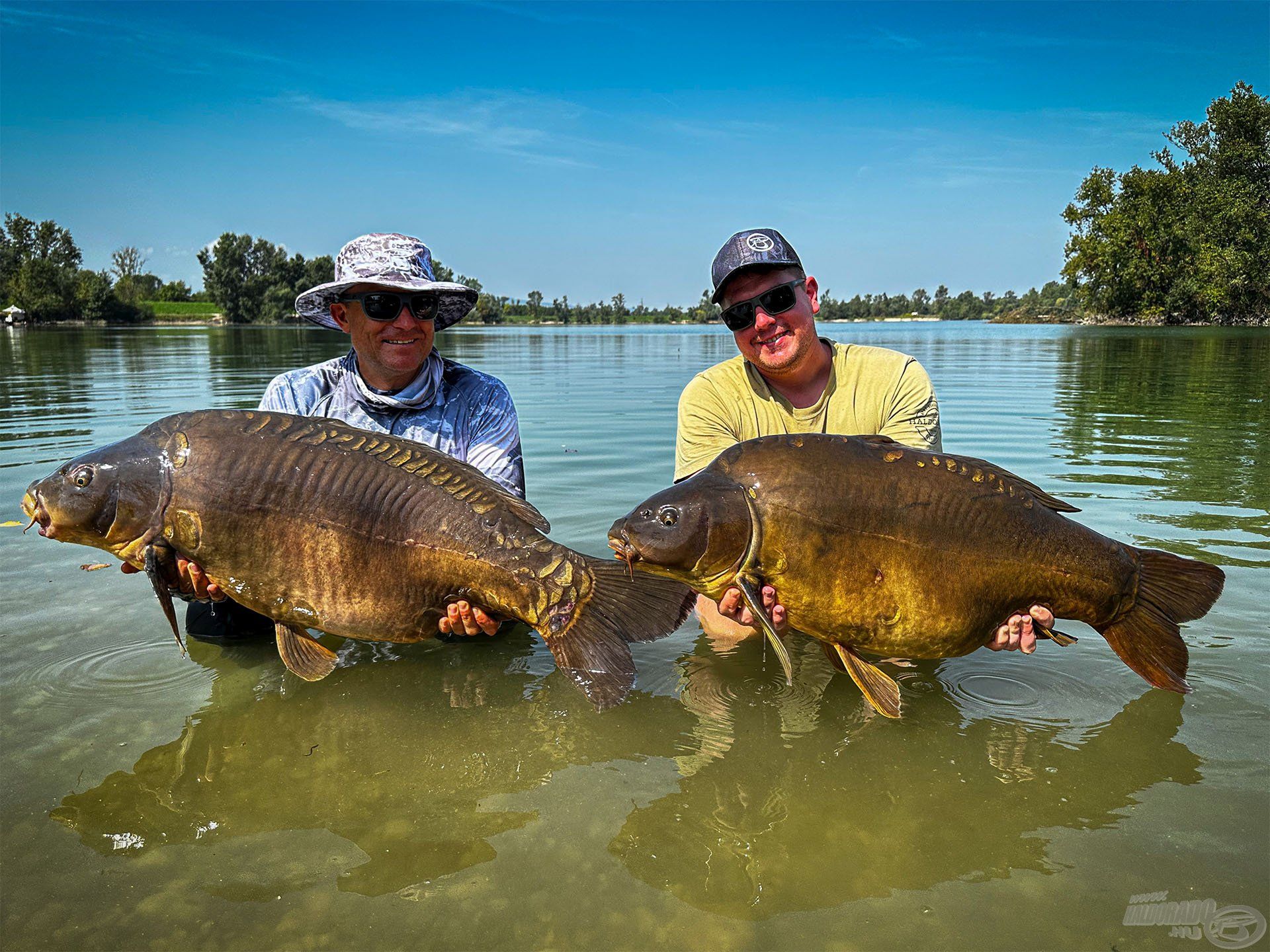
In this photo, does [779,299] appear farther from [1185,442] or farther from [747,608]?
[1185,442]

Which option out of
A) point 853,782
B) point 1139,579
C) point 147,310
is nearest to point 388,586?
point 853,782

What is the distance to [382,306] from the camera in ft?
14.3

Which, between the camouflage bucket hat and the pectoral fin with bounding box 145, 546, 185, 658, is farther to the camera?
the camouflage bucket hat

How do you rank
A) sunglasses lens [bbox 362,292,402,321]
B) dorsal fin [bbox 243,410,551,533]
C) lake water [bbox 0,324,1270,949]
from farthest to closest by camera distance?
sunglasses lens [bbox 362,292,402,321] → dorsal fin [bbox 243,410,551,533] → lake water [bbox 0,324,1270,949]

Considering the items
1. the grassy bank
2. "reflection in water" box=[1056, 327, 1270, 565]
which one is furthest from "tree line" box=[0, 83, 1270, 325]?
"reflection in water" box=[1056, 327, 1270, 565]

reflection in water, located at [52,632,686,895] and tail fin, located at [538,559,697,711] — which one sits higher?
tail fin, located at [538,559,697,711]

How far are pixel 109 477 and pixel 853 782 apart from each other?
303cm

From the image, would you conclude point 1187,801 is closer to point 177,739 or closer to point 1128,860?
point 1128,860

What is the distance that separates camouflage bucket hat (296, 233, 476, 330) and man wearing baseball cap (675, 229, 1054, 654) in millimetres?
1411

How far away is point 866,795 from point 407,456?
2185 mm

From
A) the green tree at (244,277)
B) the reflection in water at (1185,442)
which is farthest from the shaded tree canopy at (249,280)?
the reflection in water at (1185,442)

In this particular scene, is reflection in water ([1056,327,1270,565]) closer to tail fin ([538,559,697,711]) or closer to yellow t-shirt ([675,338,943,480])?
yellow t-shirt ([675,338,943,480])

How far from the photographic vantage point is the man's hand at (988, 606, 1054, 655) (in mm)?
3271

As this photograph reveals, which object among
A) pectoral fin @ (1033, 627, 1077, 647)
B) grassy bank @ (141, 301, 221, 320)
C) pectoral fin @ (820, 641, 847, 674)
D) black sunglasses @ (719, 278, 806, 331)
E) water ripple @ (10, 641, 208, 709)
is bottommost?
water ripple @ (10, 641, 208, 709)
